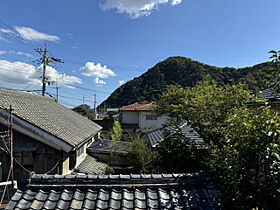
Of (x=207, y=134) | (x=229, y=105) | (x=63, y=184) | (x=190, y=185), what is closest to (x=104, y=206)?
(x=63, y=184)

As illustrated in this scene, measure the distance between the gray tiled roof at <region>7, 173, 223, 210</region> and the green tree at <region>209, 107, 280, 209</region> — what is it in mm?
353

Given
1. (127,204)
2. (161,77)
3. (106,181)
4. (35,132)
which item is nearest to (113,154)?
(35,132)

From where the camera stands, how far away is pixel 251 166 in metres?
2.58

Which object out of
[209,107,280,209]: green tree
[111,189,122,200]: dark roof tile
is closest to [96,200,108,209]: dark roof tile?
[111,189,122,200]: dark roof tile

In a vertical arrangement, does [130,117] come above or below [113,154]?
above

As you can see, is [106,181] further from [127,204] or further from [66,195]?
[66,195]

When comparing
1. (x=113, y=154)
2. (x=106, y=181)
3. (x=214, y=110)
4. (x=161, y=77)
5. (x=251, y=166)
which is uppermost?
(x=161, y=77)

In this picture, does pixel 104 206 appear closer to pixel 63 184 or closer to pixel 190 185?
pixel 63 184

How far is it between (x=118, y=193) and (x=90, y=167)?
9.38 metres

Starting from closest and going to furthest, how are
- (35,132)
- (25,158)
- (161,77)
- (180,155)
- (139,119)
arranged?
1. (180,155)
2. (35,132)
3. (25,158)
4. (139,119)
5. (161,77)

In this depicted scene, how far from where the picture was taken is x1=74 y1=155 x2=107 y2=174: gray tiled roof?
33.8 feet

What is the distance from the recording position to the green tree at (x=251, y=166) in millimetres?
2270

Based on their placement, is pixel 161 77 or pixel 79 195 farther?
pixel 161 77

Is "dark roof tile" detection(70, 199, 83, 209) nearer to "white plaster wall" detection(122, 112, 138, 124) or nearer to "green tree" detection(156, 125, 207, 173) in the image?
"green tree" detection(156, 125, 207, 173)
